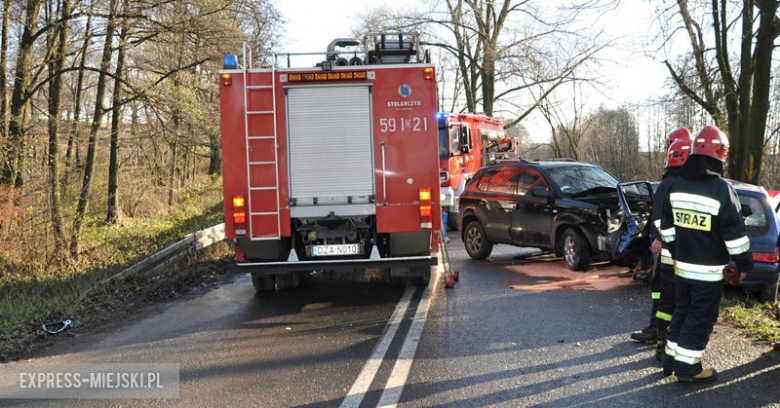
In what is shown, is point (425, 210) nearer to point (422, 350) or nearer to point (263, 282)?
point (422, 350)

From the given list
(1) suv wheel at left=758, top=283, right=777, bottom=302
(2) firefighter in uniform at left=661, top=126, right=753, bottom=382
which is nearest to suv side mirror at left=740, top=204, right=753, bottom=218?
A: (1) suv wheel at left=758, top=283, right=777, bottom=302

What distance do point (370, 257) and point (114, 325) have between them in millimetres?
3094

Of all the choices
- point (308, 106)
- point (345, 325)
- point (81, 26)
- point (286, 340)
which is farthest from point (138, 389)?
point (81, 26)

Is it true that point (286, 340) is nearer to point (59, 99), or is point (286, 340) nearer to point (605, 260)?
point (605, 260)

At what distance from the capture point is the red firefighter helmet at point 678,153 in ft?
18.3

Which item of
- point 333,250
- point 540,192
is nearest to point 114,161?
point 333,250

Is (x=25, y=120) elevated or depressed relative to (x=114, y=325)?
elevated

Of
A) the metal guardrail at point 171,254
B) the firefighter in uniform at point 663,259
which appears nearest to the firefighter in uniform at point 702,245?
the firefighter in uniform at point 663,259

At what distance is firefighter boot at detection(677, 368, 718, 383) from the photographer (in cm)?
452

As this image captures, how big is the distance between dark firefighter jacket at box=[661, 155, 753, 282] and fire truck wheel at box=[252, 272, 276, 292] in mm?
5530

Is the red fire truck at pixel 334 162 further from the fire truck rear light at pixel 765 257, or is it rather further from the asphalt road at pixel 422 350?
the fire truck rear light at pixel 765 257

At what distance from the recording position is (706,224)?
458cm

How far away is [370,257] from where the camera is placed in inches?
301

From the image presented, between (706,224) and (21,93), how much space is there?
12.9 meters
